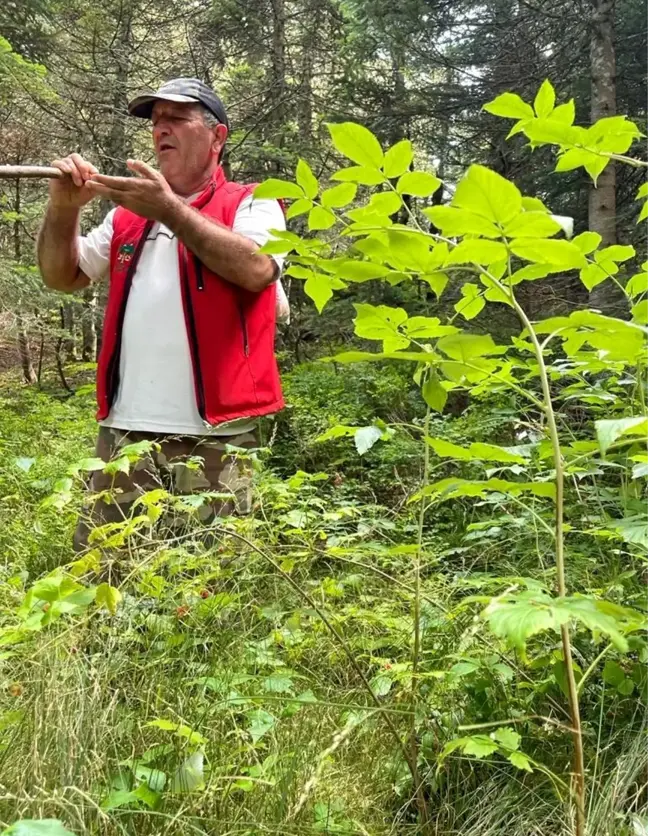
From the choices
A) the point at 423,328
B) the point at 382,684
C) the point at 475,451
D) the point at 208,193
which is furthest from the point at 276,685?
the point at 208,193

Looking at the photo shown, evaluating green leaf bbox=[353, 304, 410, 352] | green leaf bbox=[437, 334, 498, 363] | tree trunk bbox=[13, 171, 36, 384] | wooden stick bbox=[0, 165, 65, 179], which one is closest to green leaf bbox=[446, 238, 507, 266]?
green leaf bbox=[437, 334, 498, 363]

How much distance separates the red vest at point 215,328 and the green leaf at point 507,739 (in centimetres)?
123

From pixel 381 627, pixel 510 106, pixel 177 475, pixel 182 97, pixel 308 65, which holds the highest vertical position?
pixel 308 65

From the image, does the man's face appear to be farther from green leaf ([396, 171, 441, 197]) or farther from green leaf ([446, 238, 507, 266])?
green leaf ([446, 238, 507, 266])

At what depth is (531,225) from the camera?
2.47 feet

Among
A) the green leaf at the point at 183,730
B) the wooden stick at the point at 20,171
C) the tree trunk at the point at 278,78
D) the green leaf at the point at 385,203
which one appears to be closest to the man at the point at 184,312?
the wooden stick at the point at 20,171

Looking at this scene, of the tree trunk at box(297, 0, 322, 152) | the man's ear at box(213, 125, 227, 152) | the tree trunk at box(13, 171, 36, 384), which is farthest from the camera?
the tree trunk at box(13, 171, 36, 384)

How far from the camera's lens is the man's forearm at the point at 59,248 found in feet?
6.46

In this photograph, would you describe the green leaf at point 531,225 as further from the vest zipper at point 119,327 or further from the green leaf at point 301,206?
the vest zipper at point 119,327

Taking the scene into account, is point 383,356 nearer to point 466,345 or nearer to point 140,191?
point 466,345

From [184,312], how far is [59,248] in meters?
0.49

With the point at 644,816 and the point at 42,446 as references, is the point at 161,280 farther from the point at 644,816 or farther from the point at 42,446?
the point at 42,446

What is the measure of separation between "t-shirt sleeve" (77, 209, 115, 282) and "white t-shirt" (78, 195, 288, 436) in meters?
0.23

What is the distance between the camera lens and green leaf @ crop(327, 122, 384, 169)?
87cm
